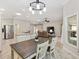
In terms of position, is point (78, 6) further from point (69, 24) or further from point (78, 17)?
point (69, 24)

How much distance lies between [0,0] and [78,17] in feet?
13.3

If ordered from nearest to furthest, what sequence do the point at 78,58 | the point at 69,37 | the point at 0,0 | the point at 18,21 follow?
the point at 78,58
the point at 0,0
the point at 69,37
the point at 18,21

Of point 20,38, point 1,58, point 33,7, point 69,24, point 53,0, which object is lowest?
point 1,58

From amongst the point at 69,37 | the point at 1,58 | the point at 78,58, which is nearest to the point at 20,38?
the point at 1,58

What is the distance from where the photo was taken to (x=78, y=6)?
4.84 meters

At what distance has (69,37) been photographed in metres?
6.39

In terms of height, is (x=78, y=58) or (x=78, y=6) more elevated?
(x=78, y=6)

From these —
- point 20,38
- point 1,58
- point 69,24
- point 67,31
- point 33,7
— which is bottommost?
point 1,58

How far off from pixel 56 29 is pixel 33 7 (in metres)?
14.4

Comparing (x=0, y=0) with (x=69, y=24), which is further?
(x=69, y=24)

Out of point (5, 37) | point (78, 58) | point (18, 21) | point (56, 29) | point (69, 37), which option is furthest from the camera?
point (56, 29)

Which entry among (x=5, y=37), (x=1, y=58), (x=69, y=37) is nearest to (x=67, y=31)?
(x=69, y=37)

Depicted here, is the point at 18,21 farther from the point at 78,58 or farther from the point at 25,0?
the point at 78,58

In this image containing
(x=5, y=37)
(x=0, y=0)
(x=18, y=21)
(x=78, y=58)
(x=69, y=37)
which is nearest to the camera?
(x=78, y=58)
